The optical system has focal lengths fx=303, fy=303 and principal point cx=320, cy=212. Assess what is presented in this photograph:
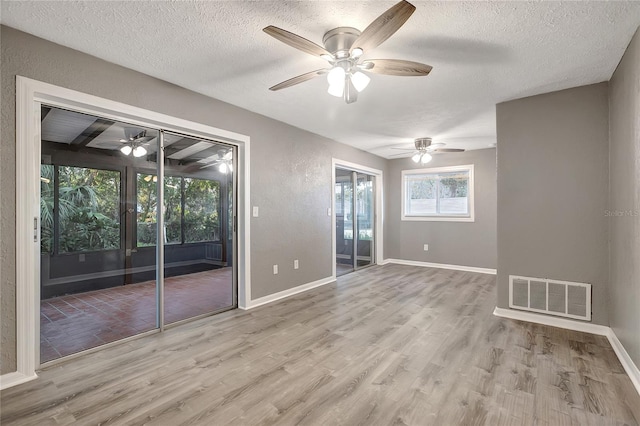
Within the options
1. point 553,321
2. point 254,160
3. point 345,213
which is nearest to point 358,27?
point 254,160

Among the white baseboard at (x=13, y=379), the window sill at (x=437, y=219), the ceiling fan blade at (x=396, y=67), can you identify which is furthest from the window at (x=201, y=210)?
the window sill at (x=437, y=219)

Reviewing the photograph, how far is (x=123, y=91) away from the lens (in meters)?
2.67

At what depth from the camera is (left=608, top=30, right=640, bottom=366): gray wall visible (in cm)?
216

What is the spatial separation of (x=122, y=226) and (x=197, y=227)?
2.50 feet

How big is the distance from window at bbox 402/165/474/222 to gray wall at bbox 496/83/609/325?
2693 mm

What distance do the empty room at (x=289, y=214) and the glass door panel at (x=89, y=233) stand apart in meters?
0.02

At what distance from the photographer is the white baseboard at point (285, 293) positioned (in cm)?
382

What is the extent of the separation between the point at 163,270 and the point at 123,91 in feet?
5.67

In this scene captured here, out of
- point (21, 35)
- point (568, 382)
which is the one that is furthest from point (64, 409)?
point (568, 382)

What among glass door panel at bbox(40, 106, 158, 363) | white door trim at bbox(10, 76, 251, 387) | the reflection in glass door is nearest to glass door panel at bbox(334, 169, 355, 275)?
the reflection in glass door

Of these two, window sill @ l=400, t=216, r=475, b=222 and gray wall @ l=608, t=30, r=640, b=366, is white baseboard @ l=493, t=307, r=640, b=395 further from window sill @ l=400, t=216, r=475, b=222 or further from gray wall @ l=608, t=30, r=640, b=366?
window sill @ l=400, t=216, r=475, b=222

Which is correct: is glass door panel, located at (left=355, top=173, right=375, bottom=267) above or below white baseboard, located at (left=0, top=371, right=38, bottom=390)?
above

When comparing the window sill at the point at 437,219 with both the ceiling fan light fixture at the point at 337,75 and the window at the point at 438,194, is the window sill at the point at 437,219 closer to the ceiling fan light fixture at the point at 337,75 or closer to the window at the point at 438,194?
the window at the point at 438,194

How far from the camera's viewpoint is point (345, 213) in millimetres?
6086
